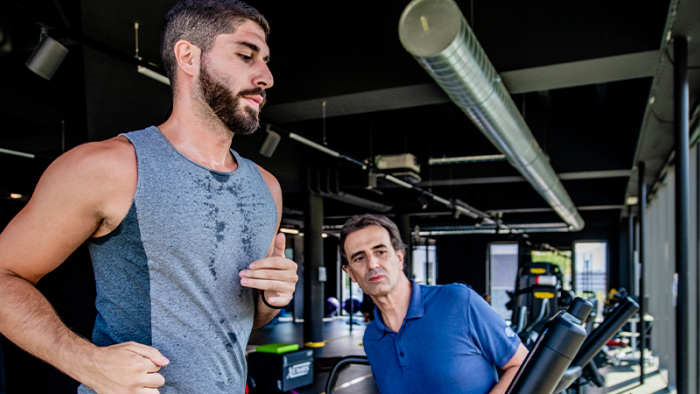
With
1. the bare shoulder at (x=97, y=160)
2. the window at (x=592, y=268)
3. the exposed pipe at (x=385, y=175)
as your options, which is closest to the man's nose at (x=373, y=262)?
the bare shoulder at (x=97, y=160)

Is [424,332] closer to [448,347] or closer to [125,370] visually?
[448,347]

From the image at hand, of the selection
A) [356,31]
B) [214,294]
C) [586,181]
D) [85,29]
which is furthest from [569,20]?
[586,181]

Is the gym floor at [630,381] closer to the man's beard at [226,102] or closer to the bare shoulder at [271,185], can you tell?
the bare shoulder at [271,185]

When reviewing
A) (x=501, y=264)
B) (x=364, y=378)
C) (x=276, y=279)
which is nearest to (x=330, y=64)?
(x=276, y=279)

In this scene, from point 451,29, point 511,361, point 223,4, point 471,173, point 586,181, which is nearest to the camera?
point 223,4

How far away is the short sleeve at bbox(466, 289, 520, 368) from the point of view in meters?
1.98

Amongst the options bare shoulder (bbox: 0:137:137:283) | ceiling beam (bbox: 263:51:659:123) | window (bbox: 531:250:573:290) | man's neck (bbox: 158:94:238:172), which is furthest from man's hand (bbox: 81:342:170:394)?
window (bbox: 531:250:573:290)

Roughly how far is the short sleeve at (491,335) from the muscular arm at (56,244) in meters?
1.55

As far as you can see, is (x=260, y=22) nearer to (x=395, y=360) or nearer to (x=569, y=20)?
(x=395, y=360)

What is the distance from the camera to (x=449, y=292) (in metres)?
2.10

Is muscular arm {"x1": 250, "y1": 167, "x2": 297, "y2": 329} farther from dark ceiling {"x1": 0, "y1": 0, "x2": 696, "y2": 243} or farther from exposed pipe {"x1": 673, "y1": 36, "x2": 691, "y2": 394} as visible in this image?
exposed pipe {"x1": 673, "y1": 36, "x2": 691, "y2": 394}

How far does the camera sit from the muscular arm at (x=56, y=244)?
694 millimetres

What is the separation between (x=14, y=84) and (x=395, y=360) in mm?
5381

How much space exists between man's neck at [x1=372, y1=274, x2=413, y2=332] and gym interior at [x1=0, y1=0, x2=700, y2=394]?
358 millimetres
